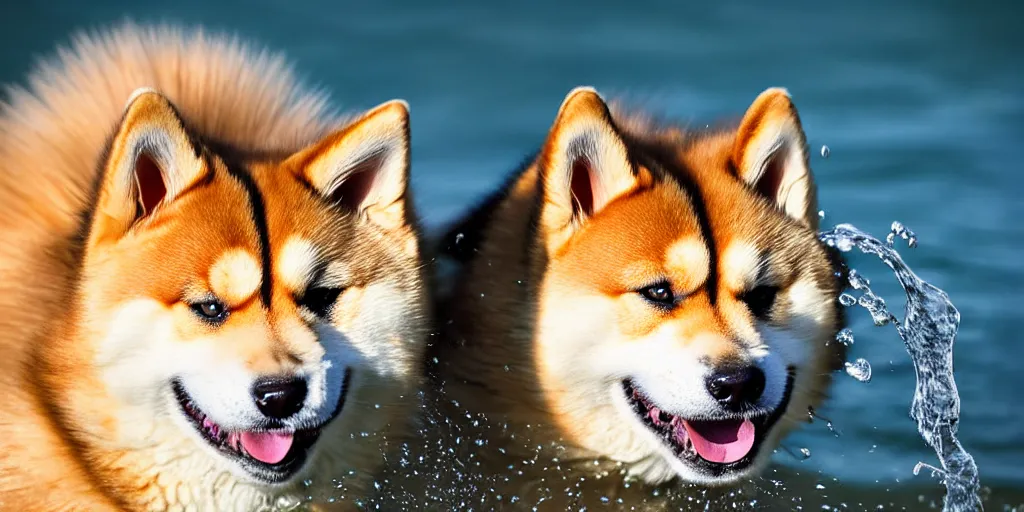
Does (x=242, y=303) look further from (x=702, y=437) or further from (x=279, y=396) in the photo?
(x=702, y=437)

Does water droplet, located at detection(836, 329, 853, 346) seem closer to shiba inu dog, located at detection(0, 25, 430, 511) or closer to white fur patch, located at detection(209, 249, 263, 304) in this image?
shiba inu dog, located at detection(0, 25, 430, 511)

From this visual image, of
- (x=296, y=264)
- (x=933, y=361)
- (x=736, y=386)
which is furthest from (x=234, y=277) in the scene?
(x=933, y=361)

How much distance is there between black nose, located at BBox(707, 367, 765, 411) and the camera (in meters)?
4.13

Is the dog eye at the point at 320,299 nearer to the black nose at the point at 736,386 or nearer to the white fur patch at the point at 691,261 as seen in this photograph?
the white fur patch at the point at 691,261

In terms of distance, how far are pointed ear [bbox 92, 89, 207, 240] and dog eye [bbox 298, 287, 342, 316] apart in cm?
47

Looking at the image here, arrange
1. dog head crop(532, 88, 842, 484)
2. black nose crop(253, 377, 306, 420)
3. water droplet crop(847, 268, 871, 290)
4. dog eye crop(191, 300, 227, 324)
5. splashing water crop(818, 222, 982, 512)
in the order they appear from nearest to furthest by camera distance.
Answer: black nose crop(253, 377, 306, 420) < dog eye crop(191, 300, 227, 324) < dog head crop(532, 88, 842, 484) < water droplet crop(847, 268, 871, 290) < splashing water crop(818, 222, 982, 512)

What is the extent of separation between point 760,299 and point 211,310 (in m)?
1.72

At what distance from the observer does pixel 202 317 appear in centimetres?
387

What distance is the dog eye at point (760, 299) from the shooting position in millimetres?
4387

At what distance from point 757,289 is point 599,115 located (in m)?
0.75

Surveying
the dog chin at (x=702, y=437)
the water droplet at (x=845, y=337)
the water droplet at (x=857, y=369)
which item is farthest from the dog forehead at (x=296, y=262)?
the water droplet at (x=857, y=369)

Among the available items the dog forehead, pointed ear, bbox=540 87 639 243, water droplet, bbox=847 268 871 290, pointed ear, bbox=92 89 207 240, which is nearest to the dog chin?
water droplet, bbox=847 268 871 290

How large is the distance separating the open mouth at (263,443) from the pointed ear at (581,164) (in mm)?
941

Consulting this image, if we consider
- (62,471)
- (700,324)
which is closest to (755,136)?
(700,324)
